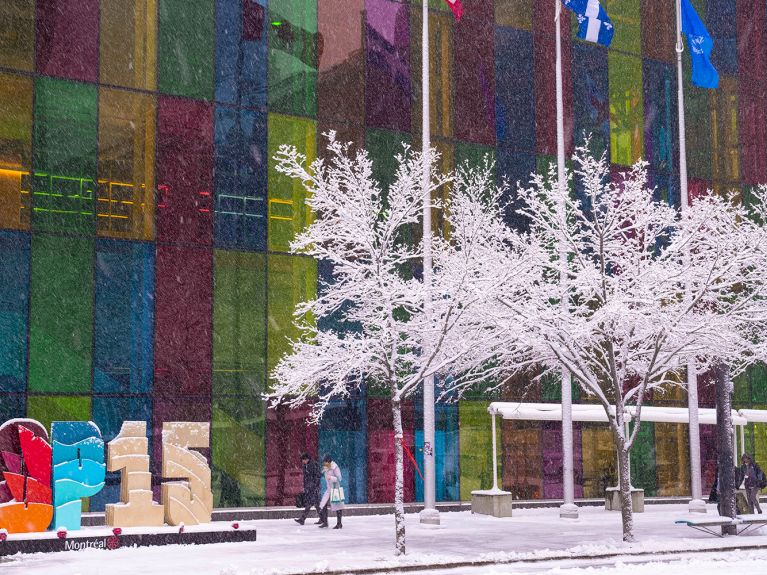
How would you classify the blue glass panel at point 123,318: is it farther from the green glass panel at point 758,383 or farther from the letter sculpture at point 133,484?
the green glass panel at point 758,383

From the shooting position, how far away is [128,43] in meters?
28.0

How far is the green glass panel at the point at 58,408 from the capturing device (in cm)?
2559

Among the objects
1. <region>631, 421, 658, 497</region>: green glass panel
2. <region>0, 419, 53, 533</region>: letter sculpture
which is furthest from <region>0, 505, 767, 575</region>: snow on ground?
<region>631, 421, 658, 497</region>: green glass panel

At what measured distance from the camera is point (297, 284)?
97.6 feet

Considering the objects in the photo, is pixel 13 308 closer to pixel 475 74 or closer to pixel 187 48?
pixel 187 48

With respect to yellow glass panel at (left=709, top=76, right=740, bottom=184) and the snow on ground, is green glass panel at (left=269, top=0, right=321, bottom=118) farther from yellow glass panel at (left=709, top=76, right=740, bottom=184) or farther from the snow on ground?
yellow glass panel at (left=709, top=76, right=740, bottom=184)

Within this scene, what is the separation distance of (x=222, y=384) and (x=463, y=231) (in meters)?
10.3

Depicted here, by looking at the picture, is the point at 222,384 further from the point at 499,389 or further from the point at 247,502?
the point at 499,389

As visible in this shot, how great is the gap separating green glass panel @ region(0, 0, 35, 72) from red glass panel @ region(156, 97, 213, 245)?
352cm

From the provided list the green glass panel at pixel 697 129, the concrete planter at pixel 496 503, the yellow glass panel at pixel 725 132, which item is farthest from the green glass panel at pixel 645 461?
the yellow glass panel at pixel 725 132

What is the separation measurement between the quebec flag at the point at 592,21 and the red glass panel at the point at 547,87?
16.3 feet

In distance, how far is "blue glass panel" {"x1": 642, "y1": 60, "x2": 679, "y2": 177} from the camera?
36719mm

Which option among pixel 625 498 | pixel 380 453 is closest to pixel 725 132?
pixel 380 453

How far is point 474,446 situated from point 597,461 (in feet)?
16.0
